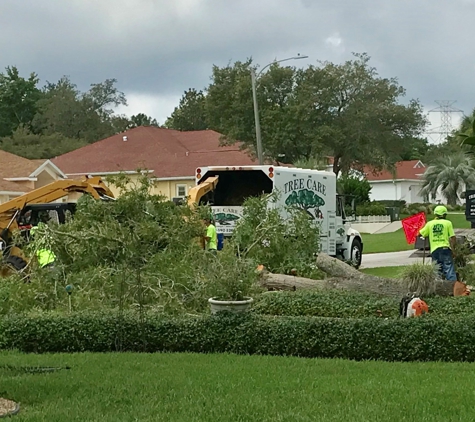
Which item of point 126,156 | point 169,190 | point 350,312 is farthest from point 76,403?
point 126,156

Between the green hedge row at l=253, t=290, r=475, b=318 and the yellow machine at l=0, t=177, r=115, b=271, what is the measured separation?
654cm

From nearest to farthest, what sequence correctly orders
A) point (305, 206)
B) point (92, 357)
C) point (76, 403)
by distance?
point (76, 403) → point (92, 357) → point (305, 206)

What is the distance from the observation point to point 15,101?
69.3 metres

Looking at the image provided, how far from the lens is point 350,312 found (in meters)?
11.7

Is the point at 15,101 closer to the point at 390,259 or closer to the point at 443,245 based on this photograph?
the point at 390,259

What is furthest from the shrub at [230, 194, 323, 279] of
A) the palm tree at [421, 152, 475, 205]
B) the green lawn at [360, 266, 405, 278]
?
the palm tree at [421, 152, 475, 205]

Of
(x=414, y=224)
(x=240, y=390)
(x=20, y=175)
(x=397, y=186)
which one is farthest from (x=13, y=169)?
(x=397, y=186)

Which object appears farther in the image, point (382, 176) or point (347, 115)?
point (382, 176)

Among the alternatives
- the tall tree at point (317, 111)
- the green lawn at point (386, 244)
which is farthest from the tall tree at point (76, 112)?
the green lawn at point (386, 244)

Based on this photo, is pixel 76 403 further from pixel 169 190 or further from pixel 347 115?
pixel 347 115

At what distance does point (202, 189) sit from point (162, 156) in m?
25.6

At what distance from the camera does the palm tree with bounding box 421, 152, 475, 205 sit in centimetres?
6081

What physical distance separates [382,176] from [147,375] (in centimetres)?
6868

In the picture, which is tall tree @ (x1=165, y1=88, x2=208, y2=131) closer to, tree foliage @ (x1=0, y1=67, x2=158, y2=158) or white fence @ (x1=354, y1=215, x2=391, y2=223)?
tree foliage @ (x1=0, y1=67, x2=158, y2=158)
